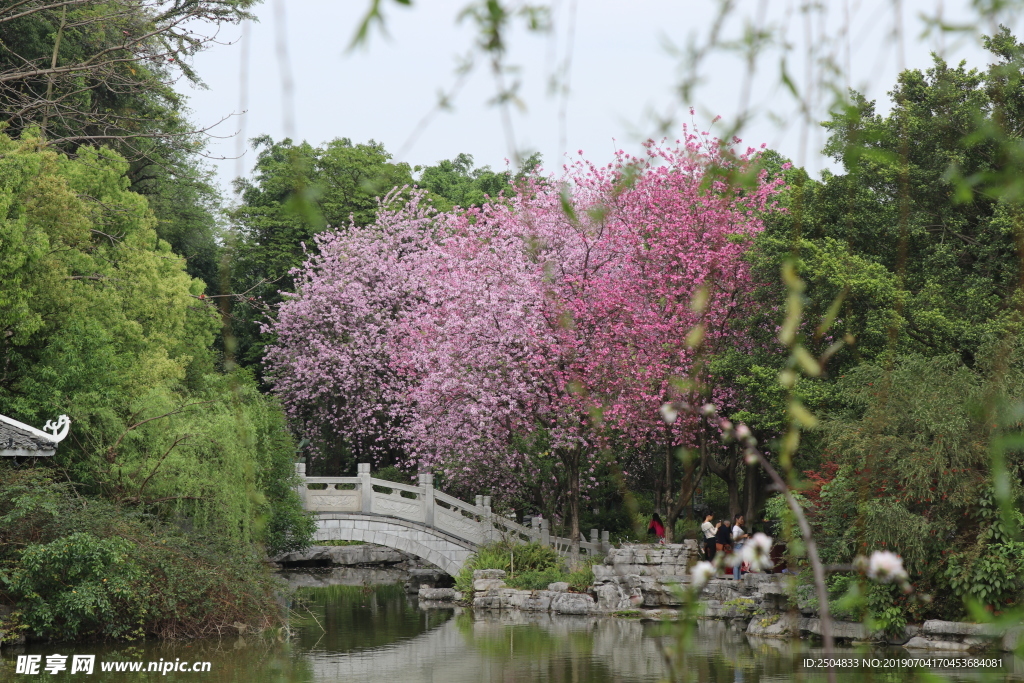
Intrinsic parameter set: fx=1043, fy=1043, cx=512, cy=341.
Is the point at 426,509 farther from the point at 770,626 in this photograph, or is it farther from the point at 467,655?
the point at 770,626

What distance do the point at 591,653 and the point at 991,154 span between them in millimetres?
9506

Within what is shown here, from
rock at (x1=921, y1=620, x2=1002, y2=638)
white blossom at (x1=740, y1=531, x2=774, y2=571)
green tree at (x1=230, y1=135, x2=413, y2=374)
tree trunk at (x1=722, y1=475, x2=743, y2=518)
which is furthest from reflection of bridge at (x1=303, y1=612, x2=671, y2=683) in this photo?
green tree at (x1=230, y1=135, x2=413, y2=374)

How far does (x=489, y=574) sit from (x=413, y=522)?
8.55 ft

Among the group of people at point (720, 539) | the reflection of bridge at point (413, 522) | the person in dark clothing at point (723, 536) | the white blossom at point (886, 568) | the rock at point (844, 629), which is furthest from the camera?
the reflection of bridge at point (413, 522)

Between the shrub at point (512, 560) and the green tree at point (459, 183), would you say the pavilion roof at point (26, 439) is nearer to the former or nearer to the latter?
the shrub at point (512, 560)

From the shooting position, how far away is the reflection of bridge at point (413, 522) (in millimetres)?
22609

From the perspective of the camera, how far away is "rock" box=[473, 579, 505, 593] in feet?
67.3

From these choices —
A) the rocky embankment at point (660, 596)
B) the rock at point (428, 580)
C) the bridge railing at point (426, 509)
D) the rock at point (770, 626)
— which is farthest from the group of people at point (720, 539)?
the rock at point (428, 580)

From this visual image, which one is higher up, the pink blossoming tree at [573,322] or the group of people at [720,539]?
the pink blossoming tree at [573,322]

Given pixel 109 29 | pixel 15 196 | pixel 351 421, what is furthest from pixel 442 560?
pixel 109 29

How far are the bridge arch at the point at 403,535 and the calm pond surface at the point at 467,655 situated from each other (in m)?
3.90

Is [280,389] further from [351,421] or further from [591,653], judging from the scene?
[591,653]

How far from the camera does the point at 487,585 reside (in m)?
20.6

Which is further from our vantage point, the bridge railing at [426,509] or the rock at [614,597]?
the bridge railing at [426,509]
